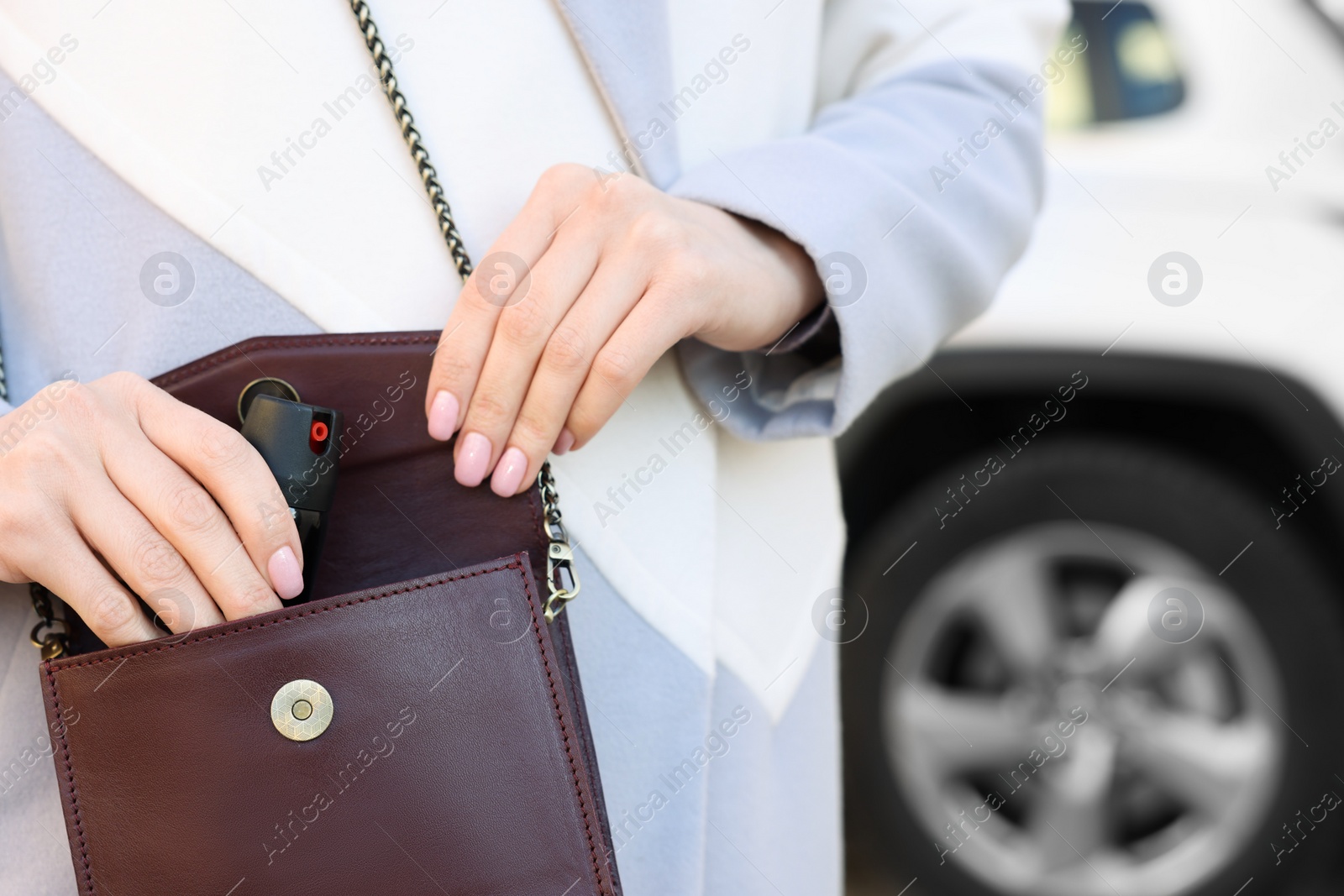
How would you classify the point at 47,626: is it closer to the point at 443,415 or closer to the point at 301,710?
the point at 301,710

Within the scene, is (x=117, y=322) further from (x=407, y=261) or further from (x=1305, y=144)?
(x=1305, y=144)

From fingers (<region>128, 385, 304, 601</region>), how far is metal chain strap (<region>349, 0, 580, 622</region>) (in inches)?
7.4

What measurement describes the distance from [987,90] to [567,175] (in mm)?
527

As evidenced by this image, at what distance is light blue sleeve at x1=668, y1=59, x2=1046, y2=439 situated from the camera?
85 centimetres

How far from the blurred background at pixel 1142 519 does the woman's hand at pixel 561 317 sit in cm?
147

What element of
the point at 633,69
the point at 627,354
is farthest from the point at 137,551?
the point at 633,69

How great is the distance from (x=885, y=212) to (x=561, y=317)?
1.10ft

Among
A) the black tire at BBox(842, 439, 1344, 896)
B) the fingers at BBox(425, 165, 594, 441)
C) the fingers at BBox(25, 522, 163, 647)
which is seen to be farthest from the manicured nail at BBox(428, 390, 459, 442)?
the black tire at BBox(842, 439, 1344, 896)

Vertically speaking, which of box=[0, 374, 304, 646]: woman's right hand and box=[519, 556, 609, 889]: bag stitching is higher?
box=[0, 374, 304, 646]: woman's right hand

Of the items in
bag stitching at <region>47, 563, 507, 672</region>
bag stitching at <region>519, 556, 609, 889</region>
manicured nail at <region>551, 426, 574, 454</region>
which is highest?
manicured nail at <region>551, 426, 574, 454</region>

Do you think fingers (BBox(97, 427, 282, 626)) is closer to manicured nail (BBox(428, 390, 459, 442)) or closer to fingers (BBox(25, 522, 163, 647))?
fingers (BBox(25, 522, 163, 647))

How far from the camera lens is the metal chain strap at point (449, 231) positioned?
2.45 ft

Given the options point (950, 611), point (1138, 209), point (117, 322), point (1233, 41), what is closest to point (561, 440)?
point (117, 322)

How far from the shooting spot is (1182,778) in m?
2.06
